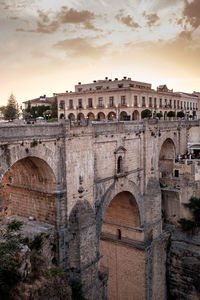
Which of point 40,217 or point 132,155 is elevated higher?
point 132,155

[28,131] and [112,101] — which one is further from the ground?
[112,101]

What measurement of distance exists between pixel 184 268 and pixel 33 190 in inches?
645

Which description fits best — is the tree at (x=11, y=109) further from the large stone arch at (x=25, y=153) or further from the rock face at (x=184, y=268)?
the large stone arch at (x=25, y=153)

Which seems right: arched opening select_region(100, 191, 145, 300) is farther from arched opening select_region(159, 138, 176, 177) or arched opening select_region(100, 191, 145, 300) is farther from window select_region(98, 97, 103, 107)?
window select_region(98, 97, 103, 107)

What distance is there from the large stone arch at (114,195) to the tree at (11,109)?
28.9 meters

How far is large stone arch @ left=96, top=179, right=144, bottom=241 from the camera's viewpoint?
17891 millimetres

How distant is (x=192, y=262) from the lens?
24688 mm

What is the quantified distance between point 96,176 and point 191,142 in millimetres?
19642

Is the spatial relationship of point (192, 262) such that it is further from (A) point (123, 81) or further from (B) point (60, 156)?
(A) point (123, 81)

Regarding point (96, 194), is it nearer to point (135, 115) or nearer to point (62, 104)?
point (135, 115)

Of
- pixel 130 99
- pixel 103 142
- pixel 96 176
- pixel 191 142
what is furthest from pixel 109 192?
pixel 130 99

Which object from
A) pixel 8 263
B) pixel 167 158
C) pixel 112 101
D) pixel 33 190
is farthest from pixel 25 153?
pixel 112 101

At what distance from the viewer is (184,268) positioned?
24875 millimetres

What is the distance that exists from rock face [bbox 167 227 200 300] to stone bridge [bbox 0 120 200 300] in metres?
0.99
